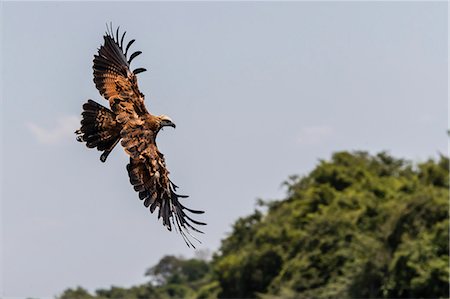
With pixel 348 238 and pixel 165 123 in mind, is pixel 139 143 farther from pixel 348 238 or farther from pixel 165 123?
pixel 348 238

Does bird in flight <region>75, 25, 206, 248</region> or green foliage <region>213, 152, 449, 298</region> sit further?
green foliage <region>213, 152, 449, 298</region>

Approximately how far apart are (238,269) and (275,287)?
19.6ft

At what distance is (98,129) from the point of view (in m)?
14.1

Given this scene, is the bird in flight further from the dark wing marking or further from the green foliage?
the green foliage

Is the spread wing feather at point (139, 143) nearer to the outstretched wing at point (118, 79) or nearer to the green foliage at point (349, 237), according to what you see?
the outstretched wing at point (118, 79)

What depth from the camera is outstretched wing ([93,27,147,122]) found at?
46.8ft

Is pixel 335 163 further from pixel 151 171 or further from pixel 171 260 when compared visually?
pixel 151 171

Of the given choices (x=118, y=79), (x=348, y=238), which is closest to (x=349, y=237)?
(x=348, y=238)

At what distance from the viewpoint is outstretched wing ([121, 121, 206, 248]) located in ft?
45.4

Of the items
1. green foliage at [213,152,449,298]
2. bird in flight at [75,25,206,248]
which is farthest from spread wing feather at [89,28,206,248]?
Result: green foliage at [213,152,449,298]

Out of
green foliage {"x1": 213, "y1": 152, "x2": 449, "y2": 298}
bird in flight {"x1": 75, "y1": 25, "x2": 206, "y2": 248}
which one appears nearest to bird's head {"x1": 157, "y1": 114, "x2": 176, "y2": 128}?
bird in flight {"x1": 75, "y1": 25, "x2": 206, "y2": 248}

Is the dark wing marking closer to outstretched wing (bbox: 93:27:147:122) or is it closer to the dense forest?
outstretched wing (bbox: 93:27:147:122)

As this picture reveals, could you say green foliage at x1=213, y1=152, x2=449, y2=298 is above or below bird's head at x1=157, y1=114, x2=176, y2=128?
above

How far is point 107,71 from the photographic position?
49.0ft
